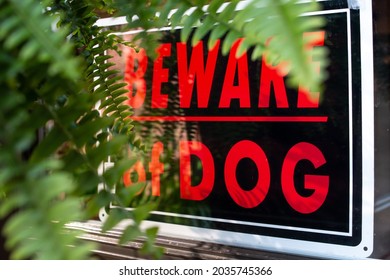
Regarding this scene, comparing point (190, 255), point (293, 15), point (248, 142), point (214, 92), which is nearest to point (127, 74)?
point (214, 92)

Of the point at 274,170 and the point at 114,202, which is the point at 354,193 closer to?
the point at 274,170

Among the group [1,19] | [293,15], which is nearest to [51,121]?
[1,19]

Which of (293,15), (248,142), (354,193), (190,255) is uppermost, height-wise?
(293,15)

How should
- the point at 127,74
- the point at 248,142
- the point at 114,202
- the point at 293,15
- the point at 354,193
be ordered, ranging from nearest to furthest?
the point at 293,15 → the point at 114,202 → the point at 354,193 → the point at 248,142 → the point at 127,74

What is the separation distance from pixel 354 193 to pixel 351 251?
13 centimetres

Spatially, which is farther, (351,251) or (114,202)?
(351,251)

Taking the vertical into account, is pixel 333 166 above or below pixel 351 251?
above

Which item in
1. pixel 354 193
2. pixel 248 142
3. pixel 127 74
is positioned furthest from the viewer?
pixel 127 74

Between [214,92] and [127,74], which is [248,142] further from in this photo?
[127,74]

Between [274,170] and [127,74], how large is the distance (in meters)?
0.50

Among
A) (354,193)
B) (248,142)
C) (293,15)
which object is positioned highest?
(293,15)

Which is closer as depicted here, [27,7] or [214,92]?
[27,7]

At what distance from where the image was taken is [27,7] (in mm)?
356

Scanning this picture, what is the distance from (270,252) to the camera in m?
1.06
